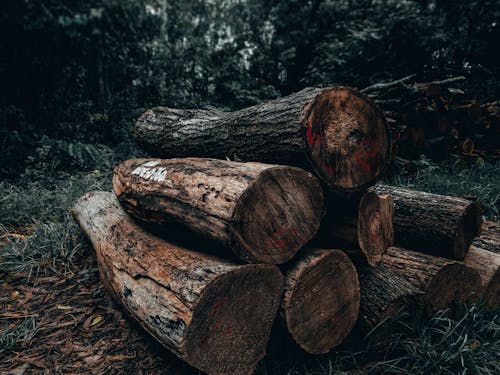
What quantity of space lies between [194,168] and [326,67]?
21.4ft

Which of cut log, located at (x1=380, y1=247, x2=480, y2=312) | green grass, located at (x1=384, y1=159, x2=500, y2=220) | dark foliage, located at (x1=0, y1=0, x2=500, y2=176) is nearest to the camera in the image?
cut log, located at (x1=380, y1=247, x2=480, y2=312)

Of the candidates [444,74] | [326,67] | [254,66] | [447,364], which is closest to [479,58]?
[444,74]

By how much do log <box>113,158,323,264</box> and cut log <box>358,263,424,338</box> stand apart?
0.53 meters

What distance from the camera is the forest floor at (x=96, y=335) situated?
5.41 feet

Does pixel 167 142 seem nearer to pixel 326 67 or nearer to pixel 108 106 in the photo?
pixel 108 106

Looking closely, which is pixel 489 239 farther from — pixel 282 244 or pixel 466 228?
pixel 282 244

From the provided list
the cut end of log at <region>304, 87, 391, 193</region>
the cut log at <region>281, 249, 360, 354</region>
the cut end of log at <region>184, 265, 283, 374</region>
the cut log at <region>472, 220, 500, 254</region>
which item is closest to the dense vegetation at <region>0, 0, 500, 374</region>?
the cut log at <region>281, 249, 360, 354</region>

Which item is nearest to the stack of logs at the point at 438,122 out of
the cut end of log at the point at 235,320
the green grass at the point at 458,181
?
the green grass at the point at 458,181

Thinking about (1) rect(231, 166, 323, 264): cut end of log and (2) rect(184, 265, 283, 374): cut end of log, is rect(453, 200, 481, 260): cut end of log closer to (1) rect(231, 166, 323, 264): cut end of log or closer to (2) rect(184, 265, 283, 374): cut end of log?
(1) rect(231, 166, 323, 264): cut end of log

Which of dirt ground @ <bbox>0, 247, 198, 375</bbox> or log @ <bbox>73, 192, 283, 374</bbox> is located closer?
log @ <bbox>73, 192, 283, 374</bbox>

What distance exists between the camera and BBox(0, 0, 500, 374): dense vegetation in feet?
6.07

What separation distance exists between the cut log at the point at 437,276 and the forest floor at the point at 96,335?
0.09 meters

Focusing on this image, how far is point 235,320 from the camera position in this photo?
1.43 metres

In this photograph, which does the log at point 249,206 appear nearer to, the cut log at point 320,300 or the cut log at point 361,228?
the cut log at point 320,300
